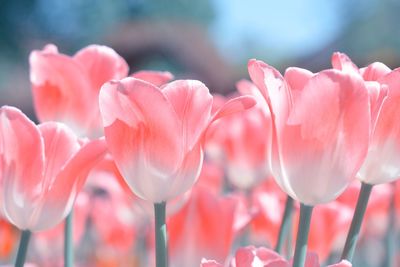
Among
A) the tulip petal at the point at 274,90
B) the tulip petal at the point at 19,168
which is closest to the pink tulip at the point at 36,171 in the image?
the tulip petal at the point at 19,168

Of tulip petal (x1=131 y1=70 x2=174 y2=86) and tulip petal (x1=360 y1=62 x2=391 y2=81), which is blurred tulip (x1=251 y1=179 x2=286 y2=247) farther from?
tulip petal (x1=360 y1=62 x2=391 y2=81)

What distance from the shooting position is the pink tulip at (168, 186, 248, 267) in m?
0.63

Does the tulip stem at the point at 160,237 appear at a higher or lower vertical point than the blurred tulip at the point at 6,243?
higher

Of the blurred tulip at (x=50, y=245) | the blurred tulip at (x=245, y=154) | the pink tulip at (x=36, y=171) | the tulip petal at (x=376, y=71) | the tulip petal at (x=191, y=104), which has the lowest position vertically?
the blurred tulip at (x=50, y=245)

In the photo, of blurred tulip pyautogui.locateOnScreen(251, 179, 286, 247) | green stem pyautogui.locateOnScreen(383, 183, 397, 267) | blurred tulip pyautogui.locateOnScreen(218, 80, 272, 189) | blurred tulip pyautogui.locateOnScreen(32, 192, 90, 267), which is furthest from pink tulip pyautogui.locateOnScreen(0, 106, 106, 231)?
blurred tulip pyautogui.locateOnScreen(32, 192, 90, 267)

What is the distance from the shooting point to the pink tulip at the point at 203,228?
0.63 m

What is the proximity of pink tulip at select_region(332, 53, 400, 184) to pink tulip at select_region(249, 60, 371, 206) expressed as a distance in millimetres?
30

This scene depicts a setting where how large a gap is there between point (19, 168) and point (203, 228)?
0.21 m

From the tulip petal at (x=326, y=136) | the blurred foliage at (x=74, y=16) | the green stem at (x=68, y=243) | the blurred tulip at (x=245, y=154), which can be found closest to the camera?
the tulip petal at (x=326, y=136)

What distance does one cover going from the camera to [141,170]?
0.44m

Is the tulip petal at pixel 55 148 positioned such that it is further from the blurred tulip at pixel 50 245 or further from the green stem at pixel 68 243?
the blurred tulip at pixel 50 245

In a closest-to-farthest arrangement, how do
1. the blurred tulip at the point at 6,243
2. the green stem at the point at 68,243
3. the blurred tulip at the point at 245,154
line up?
the green stem at the point at 68,243 → the blurred tulip at the point at 245,154 → the blurred tulip at the point at 6,243

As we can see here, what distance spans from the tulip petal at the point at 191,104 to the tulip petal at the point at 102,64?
8.5 inches

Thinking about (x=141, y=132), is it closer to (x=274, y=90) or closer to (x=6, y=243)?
(x=274, y=90)
